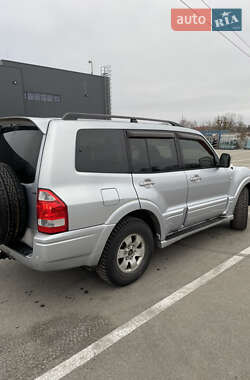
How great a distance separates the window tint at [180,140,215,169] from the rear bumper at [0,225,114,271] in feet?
5.27

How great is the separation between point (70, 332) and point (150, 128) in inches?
91.1

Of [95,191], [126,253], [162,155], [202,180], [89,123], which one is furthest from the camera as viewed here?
[202,180]

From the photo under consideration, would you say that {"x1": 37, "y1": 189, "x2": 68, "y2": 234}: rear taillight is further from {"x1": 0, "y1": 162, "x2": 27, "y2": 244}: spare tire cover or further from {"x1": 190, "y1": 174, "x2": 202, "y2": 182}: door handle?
{"x1": 190, "y1": 174, "x2": 202, "y2": 182}: door handle

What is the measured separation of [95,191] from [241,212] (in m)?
3.17

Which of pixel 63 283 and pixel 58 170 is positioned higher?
pixel 58 170

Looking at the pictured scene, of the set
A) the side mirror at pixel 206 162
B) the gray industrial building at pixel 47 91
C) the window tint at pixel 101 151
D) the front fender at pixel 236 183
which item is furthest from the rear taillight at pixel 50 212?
the gray industrial building at pixel 47 91

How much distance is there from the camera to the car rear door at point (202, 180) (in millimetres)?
3408

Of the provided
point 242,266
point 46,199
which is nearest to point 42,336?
point 46,199

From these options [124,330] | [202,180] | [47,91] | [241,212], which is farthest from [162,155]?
[47,91]

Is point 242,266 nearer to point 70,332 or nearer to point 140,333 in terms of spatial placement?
point 140,333

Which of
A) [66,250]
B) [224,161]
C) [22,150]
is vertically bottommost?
[66,250]

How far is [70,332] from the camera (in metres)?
2.17

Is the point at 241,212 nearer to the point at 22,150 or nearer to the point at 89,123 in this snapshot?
the point at 89,123

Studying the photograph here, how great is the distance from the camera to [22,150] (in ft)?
8.05
